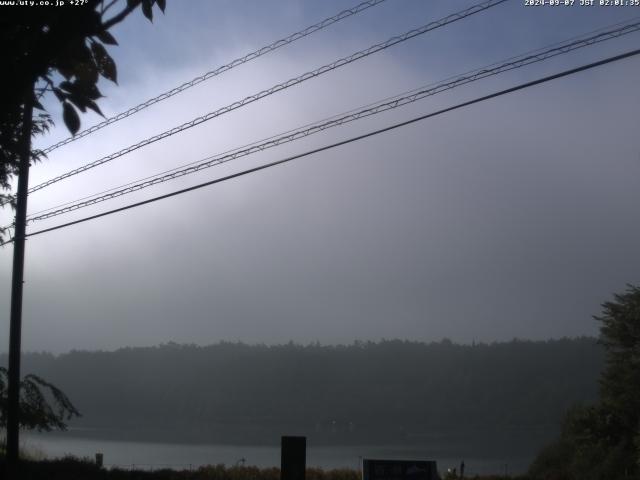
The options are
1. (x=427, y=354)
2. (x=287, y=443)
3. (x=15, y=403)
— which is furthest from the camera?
(x=427, y=354)

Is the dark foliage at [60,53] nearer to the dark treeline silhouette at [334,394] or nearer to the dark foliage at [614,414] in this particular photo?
the dark foliage at [614,414]

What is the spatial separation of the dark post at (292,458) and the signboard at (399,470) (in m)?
0.97

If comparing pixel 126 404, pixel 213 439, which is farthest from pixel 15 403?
pixel 126 404

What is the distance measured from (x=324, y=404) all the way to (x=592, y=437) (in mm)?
36540

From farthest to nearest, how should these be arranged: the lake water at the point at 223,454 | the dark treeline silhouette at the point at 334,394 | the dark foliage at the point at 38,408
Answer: the dark treeline silhouette at the point at 334,394 → the lake water at the point at 223,454 → the dark foliage at the point at 38,408

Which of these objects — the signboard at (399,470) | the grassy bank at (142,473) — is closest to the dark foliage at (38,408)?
the grassy bank at (142,473)

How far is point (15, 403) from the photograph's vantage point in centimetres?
1452

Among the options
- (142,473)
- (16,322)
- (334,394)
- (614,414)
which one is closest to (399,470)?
(16,322)

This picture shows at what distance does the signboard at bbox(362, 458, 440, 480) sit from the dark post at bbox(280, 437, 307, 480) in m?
0.97

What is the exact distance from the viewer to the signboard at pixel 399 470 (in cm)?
1113

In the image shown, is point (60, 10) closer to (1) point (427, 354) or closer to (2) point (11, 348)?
(2) point (11, 348)

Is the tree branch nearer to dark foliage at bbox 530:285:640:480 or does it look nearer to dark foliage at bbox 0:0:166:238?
dark foliage at bbox 0:0:166:238

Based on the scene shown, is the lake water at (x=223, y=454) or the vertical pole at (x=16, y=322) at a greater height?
the vertical pole at (x=16, y=322)

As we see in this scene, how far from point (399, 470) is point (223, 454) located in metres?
30.7
